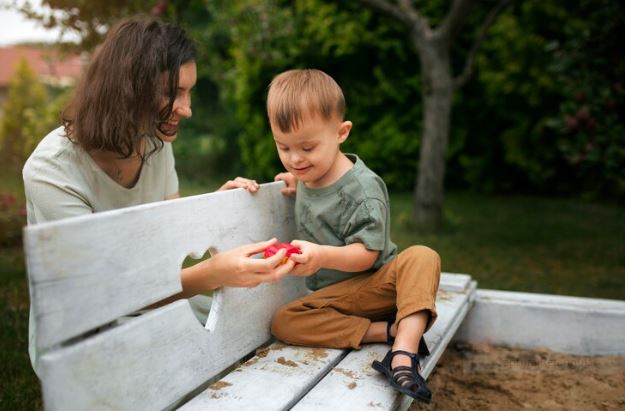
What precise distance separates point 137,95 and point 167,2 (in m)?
3.76

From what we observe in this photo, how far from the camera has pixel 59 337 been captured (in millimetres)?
1230

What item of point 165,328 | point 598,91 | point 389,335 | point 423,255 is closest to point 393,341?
point 389,335

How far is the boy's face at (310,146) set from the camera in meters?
1.91

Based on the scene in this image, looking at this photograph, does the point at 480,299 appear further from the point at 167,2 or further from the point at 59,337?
the point at 167,2

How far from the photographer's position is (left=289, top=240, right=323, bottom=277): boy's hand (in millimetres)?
1732

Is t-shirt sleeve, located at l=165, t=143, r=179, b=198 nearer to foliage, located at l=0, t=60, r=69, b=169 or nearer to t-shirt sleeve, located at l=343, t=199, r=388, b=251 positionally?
t-shirt sleeve, located at l=343, t=199, r=388, b=251

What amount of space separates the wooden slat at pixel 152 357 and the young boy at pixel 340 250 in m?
0.24

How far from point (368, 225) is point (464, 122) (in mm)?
6534

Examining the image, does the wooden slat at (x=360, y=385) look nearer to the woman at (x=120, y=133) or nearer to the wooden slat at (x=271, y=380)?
the wooden slat at (x=271, y=380)

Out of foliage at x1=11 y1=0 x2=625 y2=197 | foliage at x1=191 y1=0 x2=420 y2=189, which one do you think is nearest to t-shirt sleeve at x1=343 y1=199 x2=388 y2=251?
foliage at x1=11 y1=0 x2=625 y2=197

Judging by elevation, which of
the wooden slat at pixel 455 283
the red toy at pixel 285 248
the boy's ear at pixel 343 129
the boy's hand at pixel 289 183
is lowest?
the wooden slat at pixel 455 283

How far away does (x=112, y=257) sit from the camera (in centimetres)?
135

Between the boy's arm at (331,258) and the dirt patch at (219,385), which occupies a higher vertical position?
the boy's arm at (331,258)

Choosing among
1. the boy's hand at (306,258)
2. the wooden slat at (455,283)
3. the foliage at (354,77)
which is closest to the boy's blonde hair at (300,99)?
the boy's hand at (306,258)
